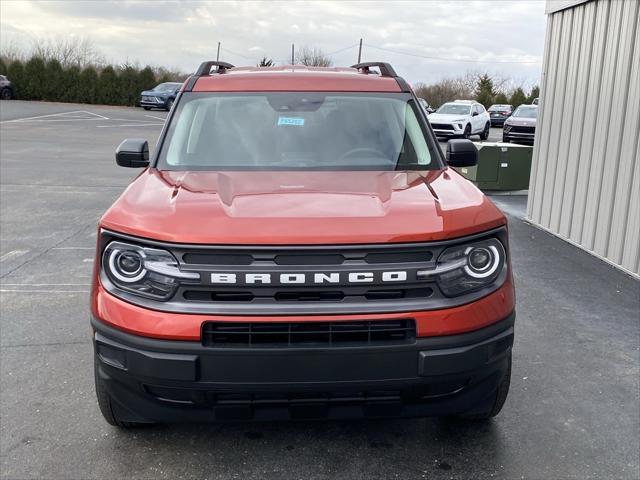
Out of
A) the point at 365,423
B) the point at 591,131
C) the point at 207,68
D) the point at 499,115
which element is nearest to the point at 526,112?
the point at 499,115

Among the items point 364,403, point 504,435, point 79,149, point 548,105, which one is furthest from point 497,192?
point 79,149

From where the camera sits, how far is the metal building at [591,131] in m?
6.81

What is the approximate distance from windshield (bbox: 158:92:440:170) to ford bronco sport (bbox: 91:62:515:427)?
70 centimetres

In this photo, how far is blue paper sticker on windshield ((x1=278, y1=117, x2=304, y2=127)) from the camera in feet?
12.8

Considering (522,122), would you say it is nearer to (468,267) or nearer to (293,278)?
(468,267)

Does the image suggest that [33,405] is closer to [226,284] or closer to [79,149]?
[226,284]

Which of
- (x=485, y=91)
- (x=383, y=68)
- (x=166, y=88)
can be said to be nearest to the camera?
(x=383, y=68)

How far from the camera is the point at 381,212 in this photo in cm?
271

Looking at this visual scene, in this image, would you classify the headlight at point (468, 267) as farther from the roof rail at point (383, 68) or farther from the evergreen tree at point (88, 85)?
the evergreen tree at point (88, 85)

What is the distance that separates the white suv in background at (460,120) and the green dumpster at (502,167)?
13064 millimetres

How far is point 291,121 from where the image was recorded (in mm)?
3924

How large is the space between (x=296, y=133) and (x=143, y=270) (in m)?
1.57

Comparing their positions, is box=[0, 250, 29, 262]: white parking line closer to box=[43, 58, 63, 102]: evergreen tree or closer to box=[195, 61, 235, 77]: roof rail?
box=[195, 61, 235, 77]: roof rail

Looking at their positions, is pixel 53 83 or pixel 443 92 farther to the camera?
pixel 443 92
